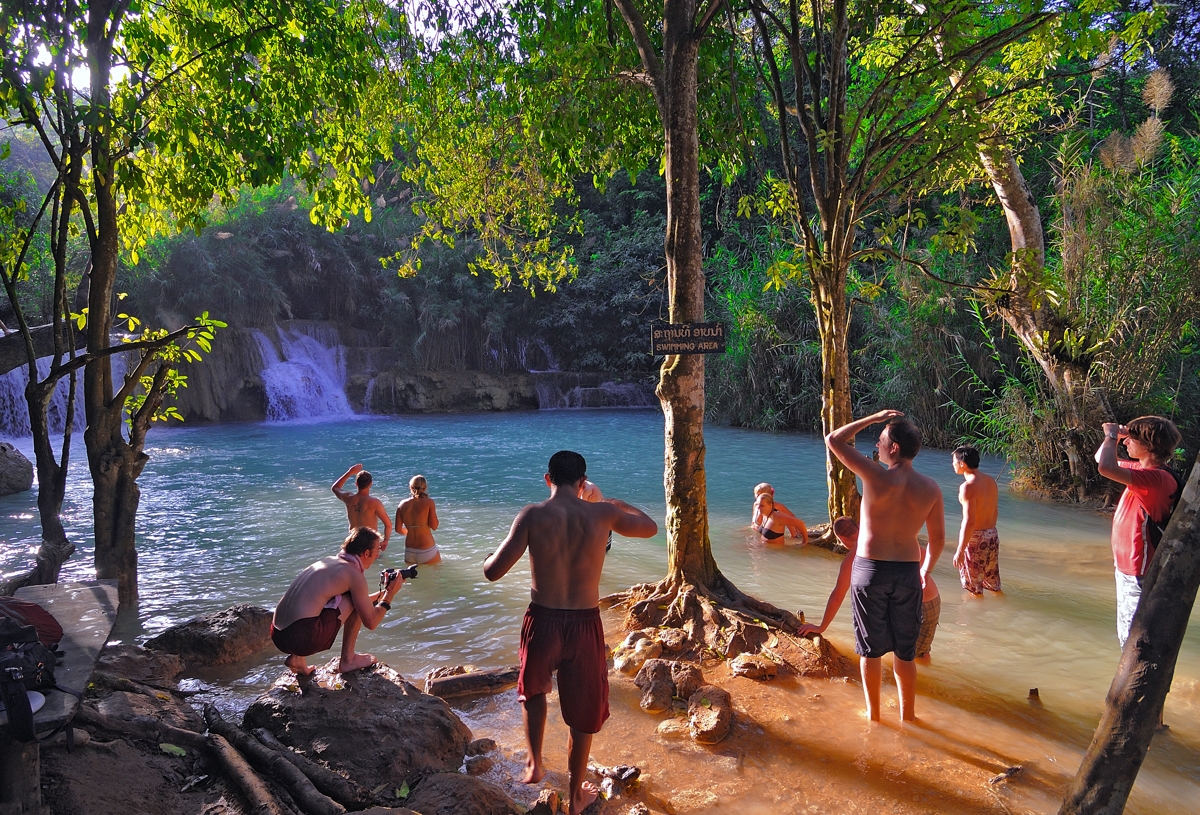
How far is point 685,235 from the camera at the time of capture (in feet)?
17.8

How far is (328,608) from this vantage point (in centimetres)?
443

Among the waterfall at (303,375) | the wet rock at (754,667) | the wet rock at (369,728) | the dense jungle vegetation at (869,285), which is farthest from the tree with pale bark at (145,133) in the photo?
the waterfall at (303,375)

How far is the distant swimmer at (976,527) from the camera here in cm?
595

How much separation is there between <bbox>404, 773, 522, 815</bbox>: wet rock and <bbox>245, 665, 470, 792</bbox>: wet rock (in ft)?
1.02

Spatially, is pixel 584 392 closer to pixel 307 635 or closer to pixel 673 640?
pixel 673 640

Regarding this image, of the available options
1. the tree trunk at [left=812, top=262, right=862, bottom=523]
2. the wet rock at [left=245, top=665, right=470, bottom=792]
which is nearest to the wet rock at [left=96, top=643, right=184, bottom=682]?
the wet rock at [left=245, top=665, right=470, bottom=792]

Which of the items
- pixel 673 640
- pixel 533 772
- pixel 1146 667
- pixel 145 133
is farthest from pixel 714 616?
pixel 145 133

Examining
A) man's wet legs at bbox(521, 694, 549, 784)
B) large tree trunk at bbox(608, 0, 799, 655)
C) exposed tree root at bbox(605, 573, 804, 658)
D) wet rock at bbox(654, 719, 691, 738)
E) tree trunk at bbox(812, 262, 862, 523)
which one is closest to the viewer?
man's wet legs at bbox(521, 694, 549, 784)

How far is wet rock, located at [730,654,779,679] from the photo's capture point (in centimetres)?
466

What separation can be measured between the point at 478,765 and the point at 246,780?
108 cm

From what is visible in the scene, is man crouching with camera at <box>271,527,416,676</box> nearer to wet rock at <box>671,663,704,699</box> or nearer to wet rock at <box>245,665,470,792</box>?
wet rock at <box>245,665,470,792</box>

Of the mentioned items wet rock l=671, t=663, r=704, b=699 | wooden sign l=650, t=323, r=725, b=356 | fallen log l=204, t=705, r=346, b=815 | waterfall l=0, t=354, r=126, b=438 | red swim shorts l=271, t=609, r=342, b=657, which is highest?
wooden sign l=650, t=323, r=725, b=356

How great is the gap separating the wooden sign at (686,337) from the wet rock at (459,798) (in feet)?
9.90

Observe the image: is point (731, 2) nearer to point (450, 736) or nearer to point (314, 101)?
point (314, 101)
